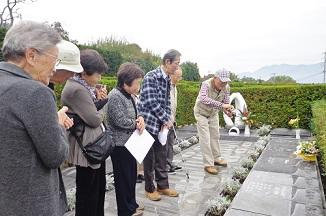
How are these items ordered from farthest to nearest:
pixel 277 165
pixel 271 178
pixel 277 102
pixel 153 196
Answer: pixel 277 102 → pixel 277 165 → pixel 271 178 → pixel 153 196

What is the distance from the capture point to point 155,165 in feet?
13.7

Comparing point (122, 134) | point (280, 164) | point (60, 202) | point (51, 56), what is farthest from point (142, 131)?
point (280, 164)

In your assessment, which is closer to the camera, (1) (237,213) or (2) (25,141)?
(2) (25,141)

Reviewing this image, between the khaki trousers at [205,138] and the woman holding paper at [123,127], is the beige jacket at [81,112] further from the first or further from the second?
the khaki trousers at [205,138]

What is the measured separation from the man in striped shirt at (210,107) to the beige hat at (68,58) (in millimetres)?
3260

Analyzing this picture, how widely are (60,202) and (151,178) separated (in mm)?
2292

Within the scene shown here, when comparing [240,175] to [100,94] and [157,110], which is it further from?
[100,94]

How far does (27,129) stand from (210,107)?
4377 mm

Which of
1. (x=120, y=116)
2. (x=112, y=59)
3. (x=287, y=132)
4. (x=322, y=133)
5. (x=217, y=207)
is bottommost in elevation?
(x=217, y=207)

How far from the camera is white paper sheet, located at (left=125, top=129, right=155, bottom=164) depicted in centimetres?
320

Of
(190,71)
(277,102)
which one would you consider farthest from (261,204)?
(190,71)

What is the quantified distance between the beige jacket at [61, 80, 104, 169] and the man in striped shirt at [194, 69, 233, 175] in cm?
300

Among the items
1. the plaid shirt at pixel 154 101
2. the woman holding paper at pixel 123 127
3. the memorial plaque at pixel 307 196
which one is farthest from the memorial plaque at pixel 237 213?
the plaid shirt at pixel 154 101

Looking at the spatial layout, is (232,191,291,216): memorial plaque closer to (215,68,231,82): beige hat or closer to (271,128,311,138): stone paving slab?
(215,68,231,82): beige hat
